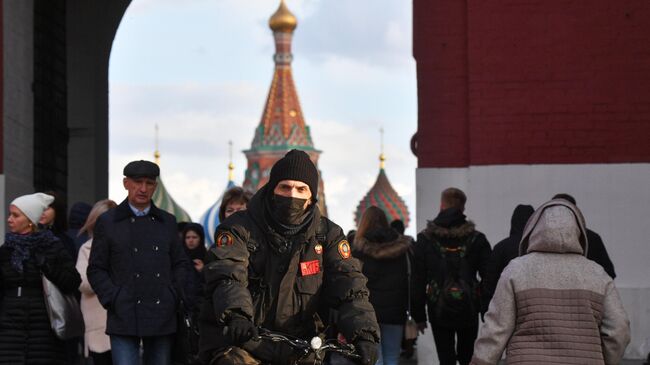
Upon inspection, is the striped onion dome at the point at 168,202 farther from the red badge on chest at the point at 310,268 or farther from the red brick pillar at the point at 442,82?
the red badge on chest at the point at 310,268

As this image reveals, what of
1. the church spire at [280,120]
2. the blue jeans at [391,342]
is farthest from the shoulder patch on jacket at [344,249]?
the church spire at [280,120]

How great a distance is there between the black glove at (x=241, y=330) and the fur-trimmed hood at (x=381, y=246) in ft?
17.8

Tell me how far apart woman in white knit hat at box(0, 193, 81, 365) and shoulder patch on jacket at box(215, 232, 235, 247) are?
3287 millimetres

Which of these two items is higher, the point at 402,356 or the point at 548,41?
the point at 548,41

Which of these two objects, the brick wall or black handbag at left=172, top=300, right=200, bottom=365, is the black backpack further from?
the brick wall

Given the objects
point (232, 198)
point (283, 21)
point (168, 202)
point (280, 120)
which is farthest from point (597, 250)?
point (283, 21)

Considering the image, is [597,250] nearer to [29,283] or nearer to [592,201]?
[29,283]

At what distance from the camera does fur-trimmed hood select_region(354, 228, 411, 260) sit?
37.4 feet

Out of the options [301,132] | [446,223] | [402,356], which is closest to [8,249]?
[446,223]

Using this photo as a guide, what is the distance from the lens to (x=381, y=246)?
11.4m

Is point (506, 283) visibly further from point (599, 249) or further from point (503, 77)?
point (503, 77)

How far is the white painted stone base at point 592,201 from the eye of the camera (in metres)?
13.7

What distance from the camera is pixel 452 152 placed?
14.2 meters

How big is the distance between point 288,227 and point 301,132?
307 feet
